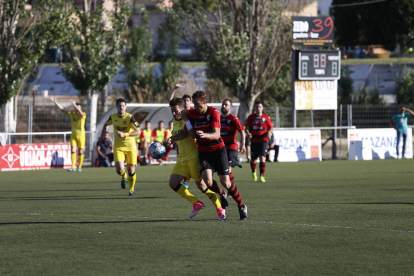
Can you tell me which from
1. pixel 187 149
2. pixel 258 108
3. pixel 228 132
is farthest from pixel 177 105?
pixel 258 108

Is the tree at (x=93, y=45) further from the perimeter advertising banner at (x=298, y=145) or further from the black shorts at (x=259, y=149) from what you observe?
the black shorts at (x=259, y=149)

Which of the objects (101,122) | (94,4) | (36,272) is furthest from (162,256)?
(94,4)

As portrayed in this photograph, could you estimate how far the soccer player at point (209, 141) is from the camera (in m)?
10.6

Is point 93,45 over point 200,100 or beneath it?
over

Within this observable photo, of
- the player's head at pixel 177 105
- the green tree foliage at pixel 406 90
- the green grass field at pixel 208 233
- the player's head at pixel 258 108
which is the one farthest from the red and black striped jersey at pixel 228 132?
the green tree foliage at pixel 406 90

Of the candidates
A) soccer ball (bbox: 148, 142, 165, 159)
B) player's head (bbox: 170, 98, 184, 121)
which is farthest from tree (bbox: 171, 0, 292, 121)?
soccer ball (bbox: 148, 142, 165, 159)

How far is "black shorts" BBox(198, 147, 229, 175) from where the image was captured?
10953 millimetres

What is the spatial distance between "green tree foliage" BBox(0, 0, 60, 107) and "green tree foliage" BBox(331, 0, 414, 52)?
36708 millimetres

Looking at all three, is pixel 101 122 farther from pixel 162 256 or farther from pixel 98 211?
pixel 162 256

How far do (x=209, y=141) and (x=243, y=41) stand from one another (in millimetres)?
26711

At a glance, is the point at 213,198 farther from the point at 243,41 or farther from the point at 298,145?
the point at 243,41

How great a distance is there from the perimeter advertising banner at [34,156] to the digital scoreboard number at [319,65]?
427 inches

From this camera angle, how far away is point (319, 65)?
3350 centimetres

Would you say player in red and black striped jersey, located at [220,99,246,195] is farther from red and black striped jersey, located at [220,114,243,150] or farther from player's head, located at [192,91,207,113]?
player's head, located at [192,91,207,113]
